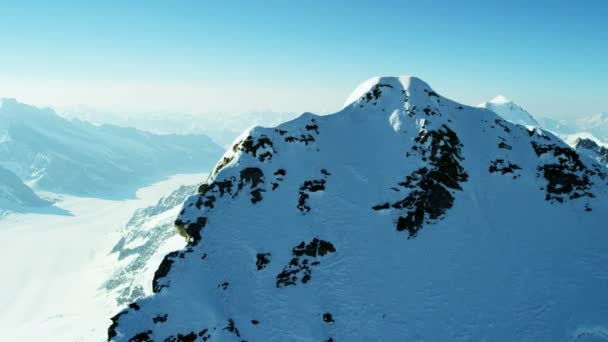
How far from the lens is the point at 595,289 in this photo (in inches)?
1489

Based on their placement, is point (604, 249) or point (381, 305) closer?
point (381, 305)

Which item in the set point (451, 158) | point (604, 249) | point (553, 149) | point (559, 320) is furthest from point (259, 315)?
point (553, 149)

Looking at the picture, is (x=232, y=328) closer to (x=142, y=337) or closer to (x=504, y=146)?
(x=142, y=337)

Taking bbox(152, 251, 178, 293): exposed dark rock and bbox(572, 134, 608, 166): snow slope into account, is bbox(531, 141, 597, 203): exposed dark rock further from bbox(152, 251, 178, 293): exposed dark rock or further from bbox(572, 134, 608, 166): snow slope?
bbox(572, 134, 608, 166): snow slope

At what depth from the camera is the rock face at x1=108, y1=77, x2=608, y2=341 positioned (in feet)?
114

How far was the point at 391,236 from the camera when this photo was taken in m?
44.2

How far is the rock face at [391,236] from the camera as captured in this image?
3478 centimetres

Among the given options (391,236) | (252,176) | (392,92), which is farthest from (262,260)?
(392,92)

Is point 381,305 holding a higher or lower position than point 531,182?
lower

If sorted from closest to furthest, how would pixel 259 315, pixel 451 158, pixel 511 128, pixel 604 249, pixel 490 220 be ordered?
pixel 259 315 → pixel 604 249 → pixel 490 220 → pixel 451 158 → pixel 511 128

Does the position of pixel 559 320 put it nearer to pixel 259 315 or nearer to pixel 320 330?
pixel 320 330

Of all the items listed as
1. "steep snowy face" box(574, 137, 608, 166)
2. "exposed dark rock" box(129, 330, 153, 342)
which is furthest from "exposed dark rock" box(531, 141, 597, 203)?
"steep snowy face" box(574, 137, 608, 166)

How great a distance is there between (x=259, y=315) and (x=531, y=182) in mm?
43002

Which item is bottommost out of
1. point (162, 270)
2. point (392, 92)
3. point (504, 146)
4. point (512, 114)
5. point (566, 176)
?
point (162, 270)
